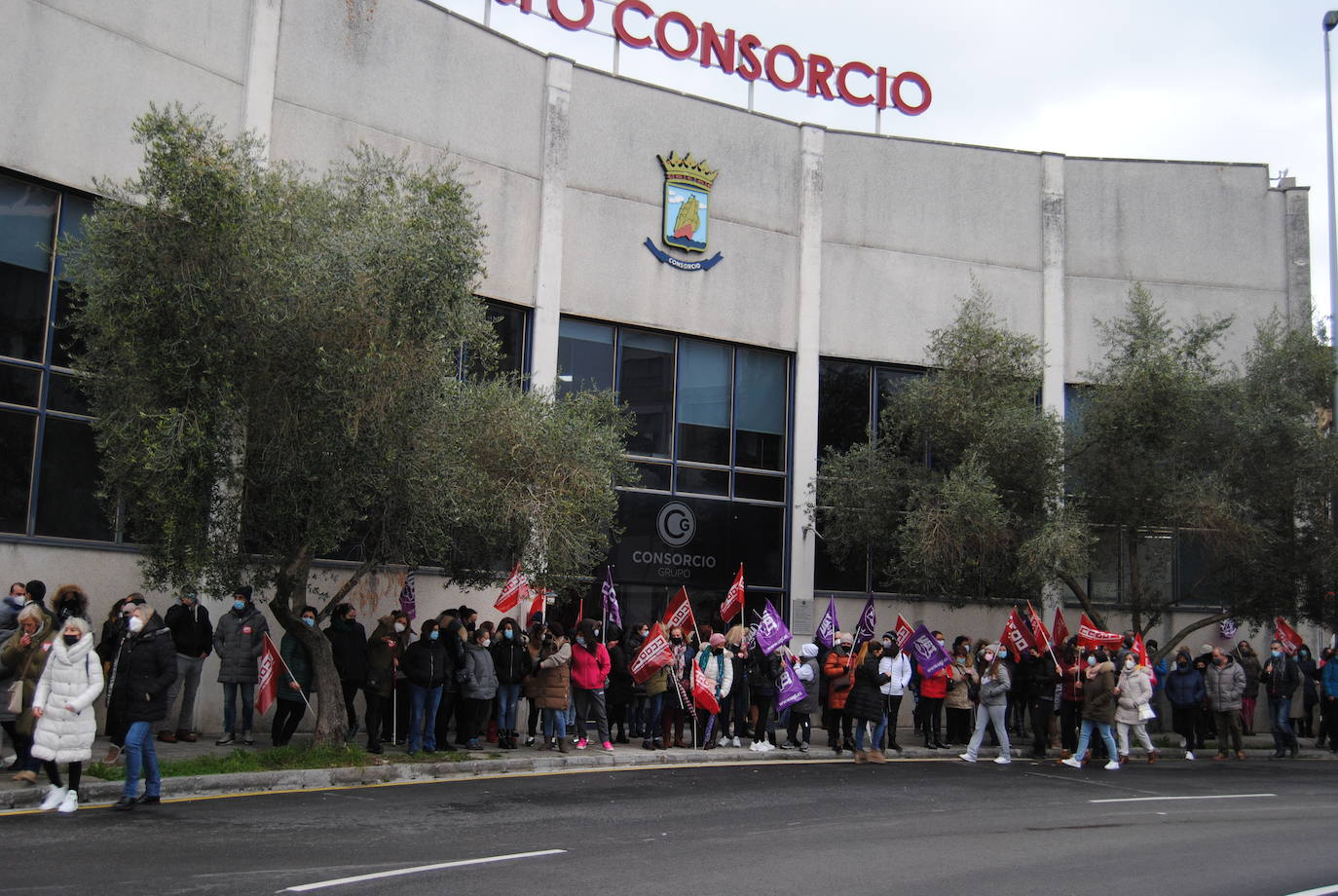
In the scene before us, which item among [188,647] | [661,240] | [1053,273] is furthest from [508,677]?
[1053,273]

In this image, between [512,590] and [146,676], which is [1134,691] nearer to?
[512,590]

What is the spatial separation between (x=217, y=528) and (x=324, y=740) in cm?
278

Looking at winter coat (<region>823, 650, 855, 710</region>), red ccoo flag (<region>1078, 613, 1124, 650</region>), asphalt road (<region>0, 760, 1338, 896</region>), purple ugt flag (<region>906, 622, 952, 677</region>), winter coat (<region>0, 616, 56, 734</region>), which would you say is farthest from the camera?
red ccoo flag (<region>1078, 613, 1124, 650</region>)

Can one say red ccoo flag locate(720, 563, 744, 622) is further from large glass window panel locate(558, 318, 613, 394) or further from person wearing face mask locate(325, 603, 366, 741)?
person wearing face mask locate(325, 603, 366, 741)

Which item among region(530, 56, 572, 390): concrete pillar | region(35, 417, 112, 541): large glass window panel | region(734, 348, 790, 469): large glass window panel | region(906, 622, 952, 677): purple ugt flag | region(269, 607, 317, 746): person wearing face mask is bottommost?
region(269, 607, 317, 746): person wearing face mask

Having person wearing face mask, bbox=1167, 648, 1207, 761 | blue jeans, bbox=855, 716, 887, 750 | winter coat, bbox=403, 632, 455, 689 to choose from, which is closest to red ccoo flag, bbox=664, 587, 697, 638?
blue jeans, bbox=855, 716, 887, 750

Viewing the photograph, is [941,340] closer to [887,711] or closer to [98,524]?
[887,711]

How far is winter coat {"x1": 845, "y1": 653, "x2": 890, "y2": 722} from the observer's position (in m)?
17.3

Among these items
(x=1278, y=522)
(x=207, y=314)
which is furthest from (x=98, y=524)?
(x=1278, y=522)

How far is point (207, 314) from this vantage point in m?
12.8

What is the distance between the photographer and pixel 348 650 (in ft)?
52.1

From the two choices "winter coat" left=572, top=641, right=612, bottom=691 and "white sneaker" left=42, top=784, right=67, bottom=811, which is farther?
"winter coat" left=572, top=641, right=612, bottom=691

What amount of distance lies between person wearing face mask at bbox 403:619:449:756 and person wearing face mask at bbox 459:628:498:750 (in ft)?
2.03

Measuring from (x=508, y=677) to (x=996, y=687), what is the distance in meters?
6.87
